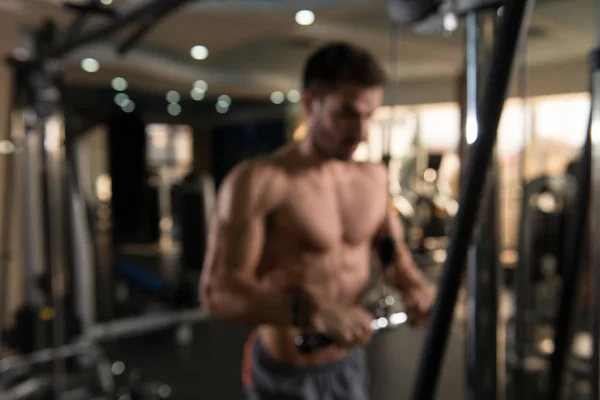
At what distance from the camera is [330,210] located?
4.41 feet

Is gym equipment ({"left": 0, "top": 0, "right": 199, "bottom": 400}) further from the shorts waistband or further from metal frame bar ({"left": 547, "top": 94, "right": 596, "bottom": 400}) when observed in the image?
metal frame bar ({"left": 547, "top": 94, "right": 596, "bottom": 400})

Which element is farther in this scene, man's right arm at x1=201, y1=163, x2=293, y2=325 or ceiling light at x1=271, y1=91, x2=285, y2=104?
ceiling light at x1=271, y1=91, x2=285, y2=104

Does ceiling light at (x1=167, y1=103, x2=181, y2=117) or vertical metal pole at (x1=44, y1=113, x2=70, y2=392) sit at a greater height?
ceiling light at (x1=167, y1=103, x2=181, y2=117)

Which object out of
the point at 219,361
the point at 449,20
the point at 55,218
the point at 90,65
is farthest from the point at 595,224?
the point at 90,65

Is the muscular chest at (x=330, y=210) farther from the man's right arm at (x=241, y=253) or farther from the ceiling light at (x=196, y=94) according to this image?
the ceiling light at (x=196, y=94)

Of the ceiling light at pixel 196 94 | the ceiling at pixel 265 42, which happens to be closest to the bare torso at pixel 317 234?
the ceiling at pixel 265 42

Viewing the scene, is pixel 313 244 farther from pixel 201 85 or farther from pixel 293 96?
pixel 293 96

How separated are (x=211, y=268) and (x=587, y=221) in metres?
0.77

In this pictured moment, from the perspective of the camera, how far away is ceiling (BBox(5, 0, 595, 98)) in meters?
3.13

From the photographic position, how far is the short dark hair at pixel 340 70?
3.71 feet

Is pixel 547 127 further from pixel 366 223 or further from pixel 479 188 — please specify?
pixel 479 188

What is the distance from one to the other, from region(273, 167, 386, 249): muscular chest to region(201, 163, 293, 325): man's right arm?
0.07 metres

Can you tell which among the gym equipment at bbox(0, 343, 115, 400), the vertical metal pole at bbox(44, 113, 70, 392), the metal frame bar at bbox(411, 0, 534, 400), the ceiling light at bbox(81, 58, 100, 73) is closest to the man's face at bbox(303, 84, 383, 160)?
the metal frame bar at bbox(411, 0, 534, 400)

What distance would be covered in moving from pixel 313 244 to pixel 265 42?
3123 millimetres
